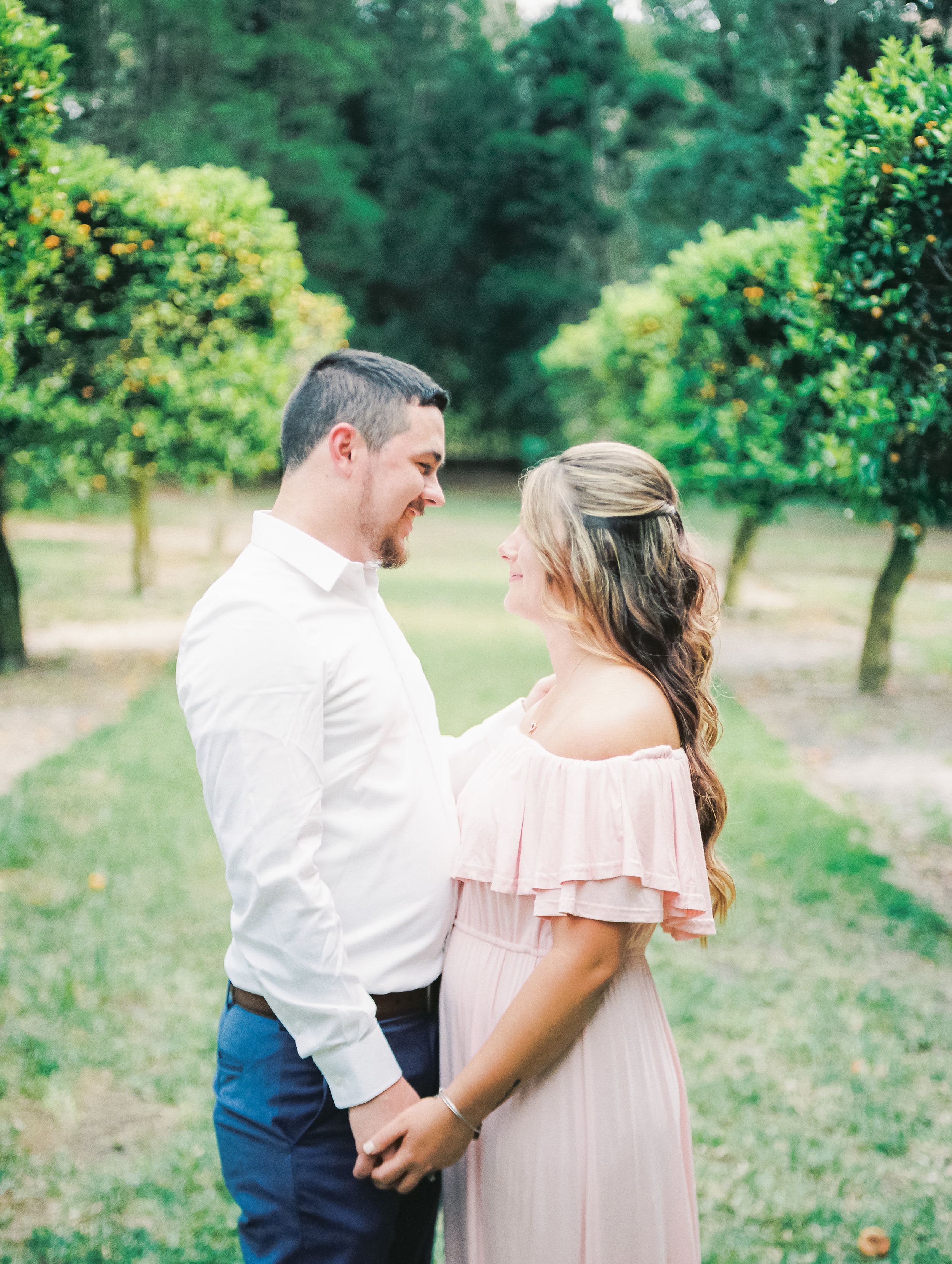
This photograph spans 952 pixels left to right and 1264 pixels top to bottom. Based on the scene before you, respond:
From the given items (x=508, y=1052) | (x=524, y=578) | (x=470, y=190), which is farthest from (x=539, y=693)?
(x=470, y=190)

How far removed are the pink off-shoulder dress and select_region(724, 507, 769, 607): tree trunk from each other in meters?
13.8

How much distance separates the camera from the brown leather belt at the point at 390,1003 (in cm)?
193

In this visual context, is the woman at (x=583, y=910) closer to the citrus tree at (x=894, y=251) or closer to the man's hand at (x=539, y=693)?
the man's hand at (x=539, y=693)

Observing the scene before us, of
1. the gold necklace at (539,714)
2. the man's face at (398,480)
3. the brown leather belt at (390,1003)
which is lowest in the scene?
the brown leather belt at (390,1003)

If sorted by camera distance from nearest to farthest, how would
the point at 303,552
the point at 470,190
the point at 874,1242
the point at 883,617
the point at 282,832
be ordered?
1. the point at 282,832
2. the point at 303,552
3. the point at 874,1242
4. the point at 883,617
5. the point at 470,190

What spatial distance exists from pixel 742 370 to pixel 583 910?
9043 mm

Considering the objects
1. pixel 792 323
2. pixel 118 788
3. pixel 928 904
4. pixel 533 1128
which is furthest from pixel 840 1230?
pixel 118 788

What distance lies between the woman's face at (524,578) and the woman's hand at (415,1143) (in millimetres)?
939

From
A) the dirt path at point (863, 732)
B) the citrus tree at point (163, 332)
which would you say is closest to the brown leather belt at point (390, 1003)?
the dirt path at point (863, 732)

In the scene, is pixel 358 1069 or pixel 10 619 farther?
pixel 10 619

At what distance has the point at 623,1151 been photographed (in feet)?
6.19

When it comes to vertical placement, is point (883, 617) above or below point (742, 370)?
below

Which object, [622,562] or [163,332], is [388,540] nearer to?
[622,562]

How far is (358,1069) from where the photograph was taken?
1.76 m
